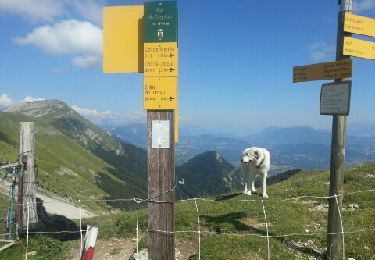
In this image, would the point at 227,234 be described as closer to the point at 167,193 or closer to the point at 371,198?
the point at 167,193

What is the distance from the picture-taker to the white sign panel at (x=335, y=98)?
10784 millimetres

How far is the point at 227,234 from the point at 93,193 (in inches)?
6593

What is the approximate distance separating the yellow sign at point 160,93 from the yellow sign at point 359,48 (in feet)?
18.8

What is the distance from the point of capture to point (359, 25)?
36.0ft

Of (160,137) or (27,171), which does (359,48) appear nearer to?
(160,137)

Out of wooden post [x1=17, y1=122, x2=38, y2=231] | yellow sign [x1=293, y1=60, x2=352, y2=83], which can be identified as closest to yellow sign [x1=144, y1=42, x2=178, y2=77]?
yellow sign [x1=293, y1=60, x2=352, y2=83]

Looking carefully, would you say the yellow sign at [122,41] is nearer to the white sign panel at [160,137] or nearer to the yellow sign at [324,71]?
the white sign panel at [160,137]

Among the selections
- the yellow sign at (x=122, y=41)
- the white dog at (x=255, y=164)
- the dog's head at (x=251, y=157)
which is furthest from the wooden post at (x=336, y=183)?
the dog's head at (x=251, y=157)

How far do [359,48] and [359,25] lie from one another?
1.89 feet

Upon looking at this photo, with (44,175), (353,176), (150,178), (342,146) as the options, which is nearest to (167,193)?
(150,178)

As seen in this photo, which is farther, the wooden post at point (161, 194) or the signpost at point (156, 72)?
the wooden post at point (161, 194)

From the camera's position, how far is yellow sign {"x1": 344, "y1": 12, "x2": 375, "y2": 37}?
10.9 m

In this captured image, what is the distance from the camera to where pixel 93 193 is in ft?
573

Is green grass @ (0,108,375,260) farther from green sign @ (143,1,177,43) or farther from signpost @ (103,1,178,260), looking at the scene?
green sign @ (143,1,177,43)
